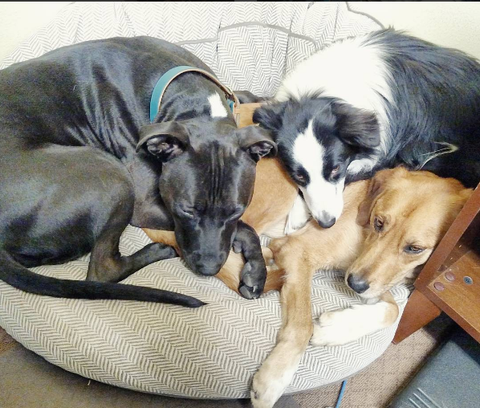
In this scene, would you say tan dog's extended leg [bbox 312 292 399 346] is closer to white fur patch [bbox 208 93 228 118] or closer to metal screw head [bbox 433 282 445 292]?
metal screw head [bbox 433 282 445 292]

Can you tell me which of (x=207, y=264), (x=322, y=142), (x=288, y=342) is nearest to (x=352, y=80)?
(x=322, y=142)

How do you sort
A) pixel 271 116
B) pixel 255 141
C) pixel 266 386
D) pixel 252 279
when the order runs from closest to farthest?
pixel 266 386
pixel 255 141
pixel 252 279
pixel 271 116

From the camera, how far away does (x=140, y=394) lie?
1547 mm

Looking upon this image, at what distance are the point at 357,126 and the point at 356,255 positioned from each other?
49cm

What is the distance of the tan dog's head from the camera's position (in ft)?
4.77

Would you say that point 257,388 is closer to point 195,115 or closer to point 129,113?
point 195,115

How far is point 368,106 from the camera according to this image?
176 centimetres

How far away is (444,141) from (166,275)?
124cm

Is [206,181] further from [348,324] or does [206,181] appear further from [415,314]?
[415,314]

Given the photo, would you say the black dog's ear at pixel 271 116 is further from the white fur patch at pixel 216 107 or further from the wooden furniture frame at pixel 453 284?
the wooden furniture frame at pixel 453 284

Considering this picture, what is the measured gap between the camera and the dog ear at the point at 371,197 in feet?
5.26

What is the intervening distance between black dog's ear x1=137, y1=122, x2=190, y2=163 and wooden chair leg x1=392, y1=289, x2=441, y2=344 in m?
1.05

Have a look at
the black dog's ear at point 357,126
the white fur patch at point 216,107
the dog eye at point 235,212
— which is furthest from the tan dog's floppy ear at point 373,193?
the white fur patch at point 216,107

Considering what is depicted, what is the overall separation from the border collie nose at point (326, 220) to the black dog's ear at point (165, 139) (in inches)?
21.7
